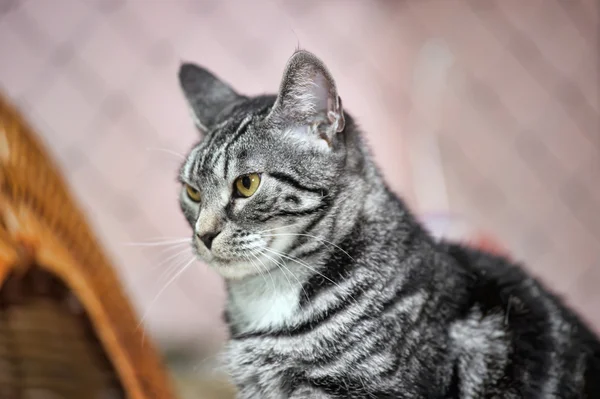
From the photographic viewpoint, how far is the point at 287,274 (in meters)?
0.72

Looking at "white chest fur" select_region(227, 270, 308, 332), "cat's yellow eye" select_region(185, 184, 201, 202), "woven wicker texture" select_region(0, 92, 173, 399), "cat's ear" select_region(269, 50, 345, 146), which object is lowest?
"woven wicker texture" select_region(0, 92, 173, 399)

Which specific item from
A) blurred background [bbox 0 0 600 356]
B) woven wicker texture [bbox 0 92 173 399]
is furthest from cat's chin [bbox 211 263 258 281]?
blurred background [bbox 0 0 600 356]

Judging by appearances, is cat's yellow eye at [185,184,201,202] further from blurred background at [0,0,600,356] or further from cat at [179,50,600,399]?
blurred background at [0,0,600,356]

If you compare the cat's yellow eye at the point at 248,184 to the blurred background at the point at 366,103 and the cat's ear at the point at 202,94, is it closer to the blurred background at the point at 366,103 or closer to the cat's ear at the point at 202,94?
the cat's ear at the point at 202,94

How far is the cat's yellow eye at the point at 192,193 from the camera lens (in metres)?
0.75

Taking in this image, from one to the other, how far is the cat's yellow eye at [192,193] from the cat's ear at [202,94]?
94 mm

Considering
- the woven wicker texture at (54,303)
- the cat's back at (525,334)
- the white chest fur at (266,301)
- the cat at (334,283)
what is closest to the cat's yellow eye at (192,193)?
the cat at (334,283)

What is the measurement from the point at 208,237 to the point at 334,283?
16cm

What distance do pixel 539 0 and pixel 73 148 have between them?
1.49 metres

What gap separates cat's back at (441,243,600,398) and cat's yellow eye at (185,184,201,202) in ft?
1.16

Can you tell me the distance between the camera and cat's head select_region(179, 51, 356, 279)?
0.67 meters

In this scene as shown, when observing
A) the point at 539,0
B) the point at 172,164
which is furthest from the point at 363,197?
the point at 539,0

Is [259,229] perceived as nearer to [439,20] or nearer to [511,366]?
[511,366]

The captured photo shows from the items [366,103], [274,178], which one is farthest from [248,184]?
[366,103]
